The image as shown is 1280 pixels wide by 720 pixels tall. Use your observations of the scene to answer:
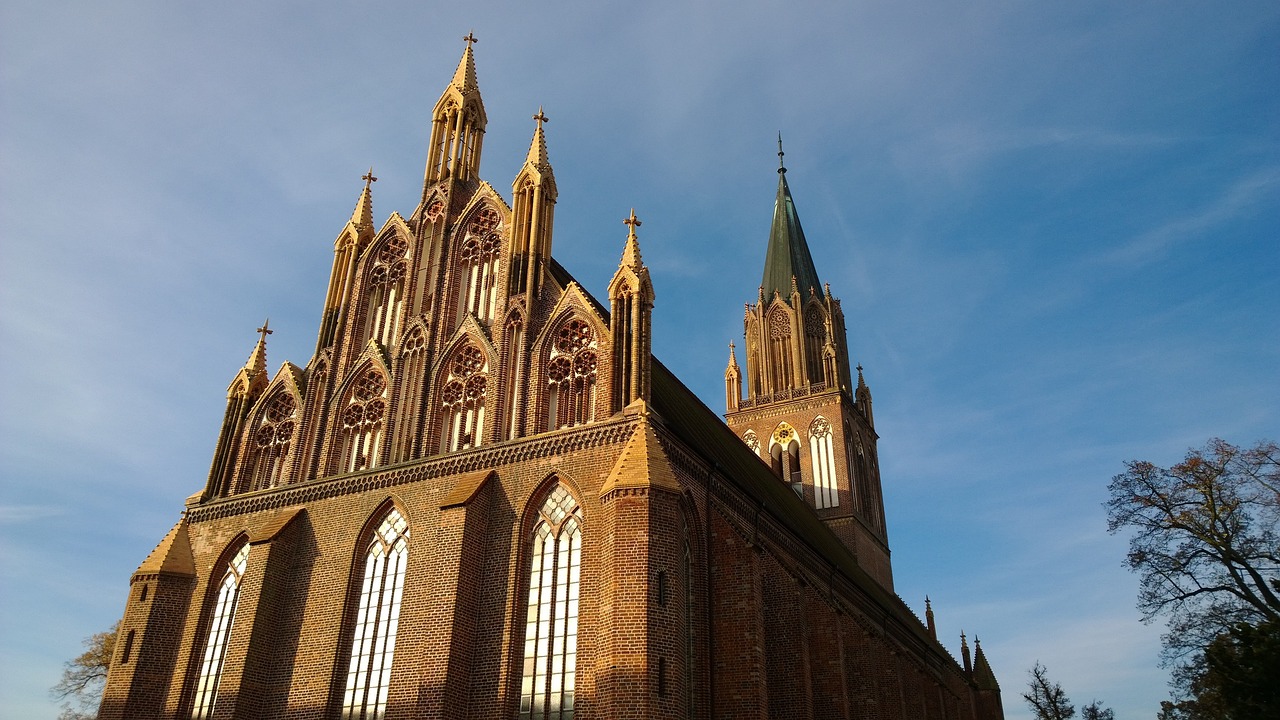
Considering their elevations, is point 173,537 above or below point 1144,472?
below

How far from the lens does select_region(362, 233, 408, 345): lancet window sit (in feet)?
87.8

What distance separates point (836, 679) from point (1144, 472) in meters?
11.4

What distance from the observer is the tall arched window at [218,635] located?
909 inches

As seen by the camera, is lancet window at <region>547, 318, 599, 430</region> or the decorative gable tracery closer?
lancet window at <region>547, 318, 599, 430</region>

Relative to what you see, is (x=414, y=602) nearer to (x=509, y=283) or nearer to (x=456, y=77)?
(x=509, y=283)

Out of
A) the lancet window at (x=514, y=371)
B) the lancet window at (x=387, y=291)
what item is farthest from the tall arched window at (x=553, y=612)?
the lancet window at (x=387, y=291)

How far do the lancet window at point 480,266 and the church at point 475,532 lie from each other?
0.07 meters

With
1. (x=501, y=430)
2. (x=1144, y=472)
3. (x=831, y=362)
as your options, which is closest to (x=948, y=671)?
(x=831, y=362)

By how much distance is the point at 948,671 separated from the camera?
139 feet

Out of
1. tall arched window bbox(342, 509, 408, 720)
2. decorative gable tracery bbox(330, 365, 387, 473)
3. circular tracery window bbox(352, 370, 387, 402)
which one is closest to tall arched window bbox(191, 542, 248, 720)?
decorative gable tracery bbox(330, 365, 387, 473)

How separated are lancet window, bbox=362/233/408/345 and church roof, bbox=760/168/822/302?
1098 inches

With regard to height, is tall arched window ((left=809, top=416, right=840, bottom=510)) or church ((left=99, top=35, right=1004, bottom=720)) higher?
tall arched window ((left=809, top=416, right=840, bottom=510))

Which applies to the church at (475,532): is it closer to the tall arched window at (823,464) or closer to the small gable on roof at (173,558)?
the small gable on roof at (173,558)

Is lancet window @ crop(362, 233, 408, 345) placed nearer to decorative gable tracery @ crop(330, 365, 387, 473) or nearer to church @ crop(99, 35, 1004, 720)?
church @ crop(99, 35, 1004, 720)
